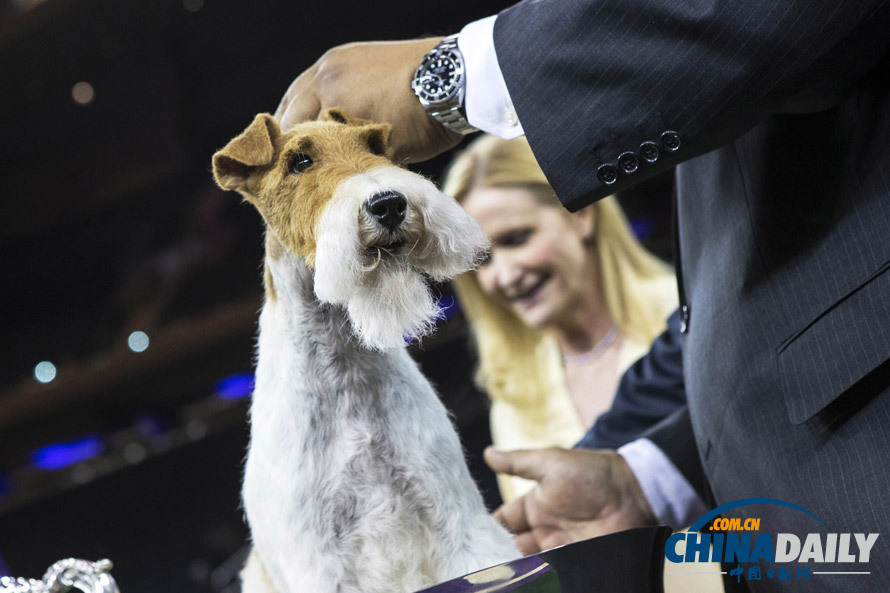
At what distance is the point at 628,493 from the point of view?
100cm

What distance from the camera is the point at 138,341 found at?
220cm

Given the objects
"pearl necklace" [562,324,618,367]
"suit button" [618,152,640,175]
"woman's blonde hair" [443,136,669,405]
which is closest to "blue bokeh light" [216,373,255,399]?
"woman's blonde hair" [443,136,669,405]

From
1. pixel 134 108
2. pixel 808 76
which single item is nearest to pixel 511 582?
pixel 808 76

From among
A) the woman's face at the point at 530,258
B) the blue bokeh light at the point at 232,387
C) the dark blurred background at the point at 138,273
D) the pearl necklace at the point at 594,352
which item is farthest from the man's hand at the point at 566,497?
the blue bokeh light at the point at 232,387

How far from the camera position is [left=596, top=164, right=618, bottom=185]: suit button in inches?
25.6

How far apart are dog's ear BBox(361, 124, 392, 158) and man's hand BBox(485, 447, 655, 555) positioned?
1.49 feet

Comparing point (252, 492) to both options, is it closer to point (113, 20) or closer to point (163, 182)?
point (163, 182)

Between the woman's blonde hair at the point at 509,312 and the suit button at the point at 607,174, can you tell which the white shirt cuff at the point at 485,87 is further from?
the woman's blonde hair at the point at 509,312

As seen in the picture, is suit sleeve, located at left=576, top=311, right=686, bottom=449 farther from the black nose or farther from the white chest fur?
the black nose

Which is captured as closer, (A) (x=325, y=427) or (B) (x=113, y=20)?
(A) (x=325, y=427)

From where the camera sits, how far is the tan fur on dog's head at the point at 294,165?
648 mm

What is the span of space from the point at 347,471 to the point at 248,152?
301 mm

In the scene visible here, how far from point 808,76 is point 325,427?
1.73 feet

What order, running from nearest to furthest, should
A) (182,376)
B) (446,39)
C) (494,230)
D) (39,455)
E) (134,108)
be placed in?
(446,39) < (494,230) < (134,108) < (182,376) < (39,455)
